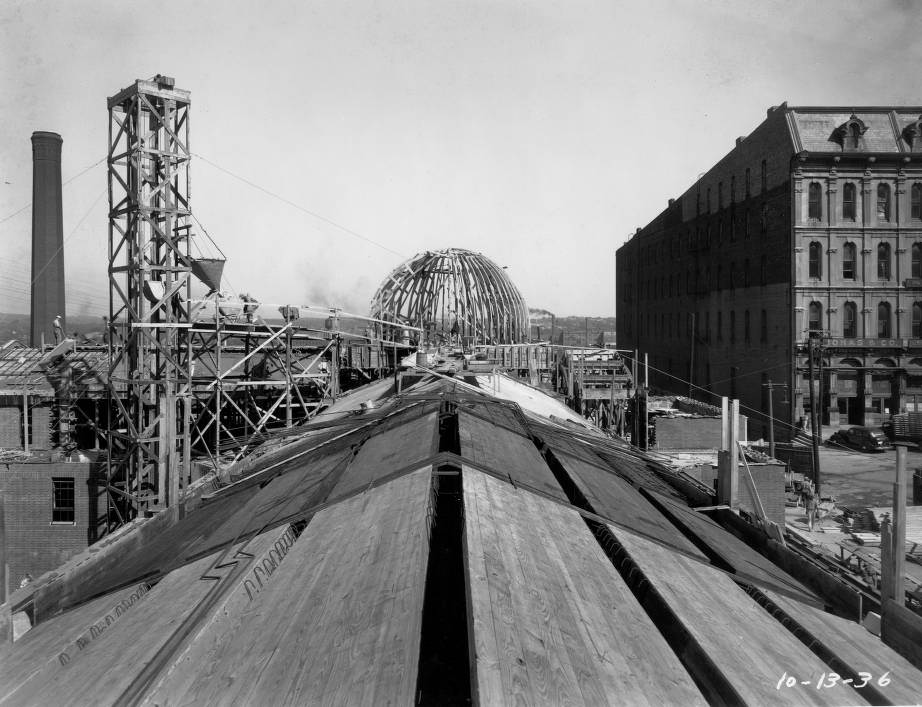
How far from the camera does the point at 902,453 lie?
19.1 feet

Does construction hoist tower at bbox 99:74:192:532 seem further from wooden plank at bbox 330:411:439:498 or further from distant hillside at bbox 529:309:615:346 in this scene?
distant hillside at bbox 529:309:615:346

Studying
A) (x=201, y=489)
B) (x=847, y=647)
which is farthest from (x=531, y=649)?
(x=201, y=489)

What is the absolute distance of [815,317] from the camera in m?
38.2

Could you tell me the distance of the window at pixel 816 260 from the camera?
125 feet

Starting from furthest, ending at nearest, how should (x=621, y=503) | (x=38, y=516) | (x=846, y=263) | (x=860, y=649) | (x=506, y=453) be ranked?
(x=846, y=263) → (x=38, y=516) → (x=506, y=453) → (x=621, y=503) → (x=860, y=649)

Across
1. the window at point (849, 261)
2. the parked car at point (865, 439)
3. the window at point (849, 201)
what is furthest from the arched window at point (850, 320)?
the parked car at point (865, 439)

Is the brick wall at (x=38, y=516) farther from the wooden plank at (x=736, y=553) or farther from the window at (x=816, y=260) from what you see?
the window at (x=816, y=260)

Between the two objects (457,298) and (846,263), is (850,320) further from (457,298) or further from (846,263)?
(457,298)

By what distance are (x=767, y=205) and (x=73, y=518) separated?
37.4m

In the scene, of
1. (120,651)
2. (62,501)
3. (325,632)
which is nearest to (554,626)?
(325,632)

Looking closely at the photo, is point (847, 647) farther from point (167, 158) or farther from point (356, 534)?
point (167, 158)

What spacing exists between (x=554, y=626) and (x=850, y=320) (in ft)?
130

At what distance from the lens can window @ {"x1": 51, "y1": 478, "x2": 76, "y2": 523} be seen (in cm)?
2191

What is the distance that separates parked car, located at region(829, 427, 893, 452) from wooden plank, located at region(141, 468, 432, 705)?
3403 centimetres
